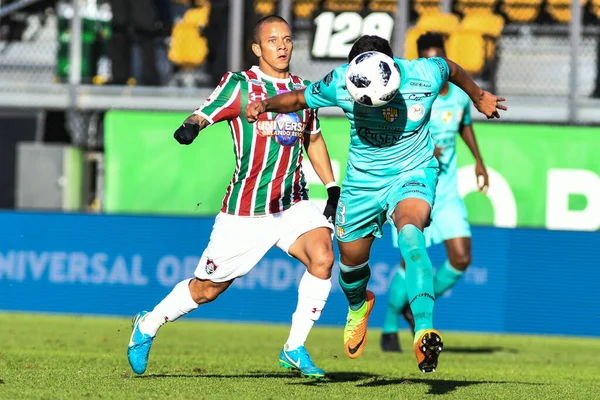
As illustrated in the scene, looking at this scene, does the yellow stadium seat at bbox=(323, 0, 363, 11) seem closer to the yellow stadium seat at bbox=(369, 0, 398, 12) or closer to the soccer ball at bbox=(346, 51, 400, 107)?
the yellow stadium seat at bbox=(369, 0, 398, 12)

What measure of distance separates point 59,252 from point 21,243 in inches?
18.8

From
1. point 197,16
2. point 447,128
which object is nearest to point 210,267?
point 447,128

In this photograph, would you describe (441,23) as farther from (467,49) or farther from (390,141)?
(390,141)

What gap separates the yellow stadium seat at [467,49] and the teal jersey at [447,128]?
5.66 metres

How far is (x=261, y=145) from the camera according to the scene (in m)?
8.15

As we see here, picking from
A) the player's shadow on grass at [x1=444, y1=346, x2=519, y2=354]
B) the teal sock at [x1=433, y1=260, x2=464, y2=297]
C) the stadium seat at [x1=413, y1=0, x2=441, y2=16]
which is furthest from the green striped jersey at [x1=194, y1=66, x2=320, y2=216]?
the stadium seat at [x1=413, y1=0, x2=441, y2=16]

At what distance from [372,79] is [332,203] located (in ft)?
4.43

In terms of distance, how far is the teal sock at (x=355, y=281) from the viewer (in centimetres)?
834

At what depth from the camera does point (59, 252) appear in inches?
600

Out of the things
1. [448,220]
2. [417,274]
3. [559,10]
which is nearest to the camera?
[417,274]

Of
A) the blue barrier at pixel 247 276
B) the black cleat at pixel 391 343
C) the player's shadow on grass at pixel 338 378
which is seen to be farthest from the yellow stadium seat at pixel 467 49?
the player's shadow on grass at pixel 338 378

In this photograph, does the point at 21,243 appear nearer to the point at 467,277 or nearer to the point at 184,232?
the point at 184,232

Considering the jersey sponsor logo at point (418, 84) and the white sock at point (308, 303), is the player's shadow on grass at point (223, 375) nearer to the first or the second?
the white sock at point (308, 303)

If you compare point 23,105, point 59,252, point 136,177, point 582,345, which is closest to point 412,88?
point 582,345
